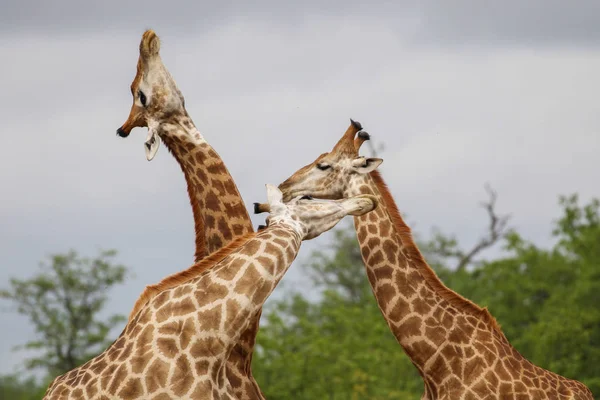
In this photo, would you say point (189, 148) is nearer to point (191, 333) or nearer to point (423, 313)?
point (423, 313)

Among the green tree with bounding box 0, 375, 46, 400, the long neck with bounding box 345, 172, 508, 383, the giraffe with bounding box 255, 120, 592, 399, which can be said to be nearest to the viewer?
the giraffe with bounding box 255, 120, 592, 399

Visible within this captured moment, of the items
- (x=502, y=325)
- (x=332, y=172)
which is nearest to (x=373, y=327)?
(x=502, y=325)

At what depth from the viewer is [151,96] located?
31.4 feet

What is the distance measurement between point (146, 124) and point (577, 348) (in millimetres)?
15774

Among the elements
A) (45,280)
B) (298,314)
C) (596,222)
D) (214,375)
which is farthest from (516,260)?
(214,375)

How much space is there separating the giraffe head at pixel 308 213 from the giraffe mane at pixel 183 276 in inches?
9.9

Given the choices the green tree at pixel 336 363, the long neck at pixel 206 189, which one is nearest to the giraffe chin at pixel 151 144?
the long neck at pixel 206 189

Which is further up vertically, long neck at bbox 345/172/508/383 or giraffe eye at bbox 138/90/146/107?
giraffe eye at bbox 138/90/146/107

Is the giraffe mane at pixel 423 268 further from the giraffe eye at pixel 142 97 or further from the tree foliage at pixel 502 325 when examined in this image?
the tree foliage at pixel 502 325

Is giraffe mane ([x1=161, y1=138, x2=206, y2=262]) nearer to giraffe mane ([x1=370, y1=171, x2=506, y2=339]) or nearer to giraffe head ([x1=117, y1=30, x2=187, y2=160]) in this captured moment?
giraffe head ([x1=117, y1=30, x2=187, y2=160])

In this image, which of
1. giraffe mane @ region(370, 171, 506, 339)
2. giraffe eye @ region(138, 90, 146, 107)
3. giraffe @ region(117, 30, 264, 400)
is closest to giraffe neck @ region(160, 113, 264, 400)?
giraffe @ region(117, 30, 264, 400)

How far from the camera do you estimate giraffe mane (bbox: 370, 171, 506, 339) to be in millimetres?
9656

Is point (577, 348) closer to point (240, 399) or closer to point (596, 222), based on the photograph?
point (596, 222)

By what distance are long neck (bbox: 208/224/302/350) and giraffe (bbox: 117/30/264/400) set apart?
1.63 m
